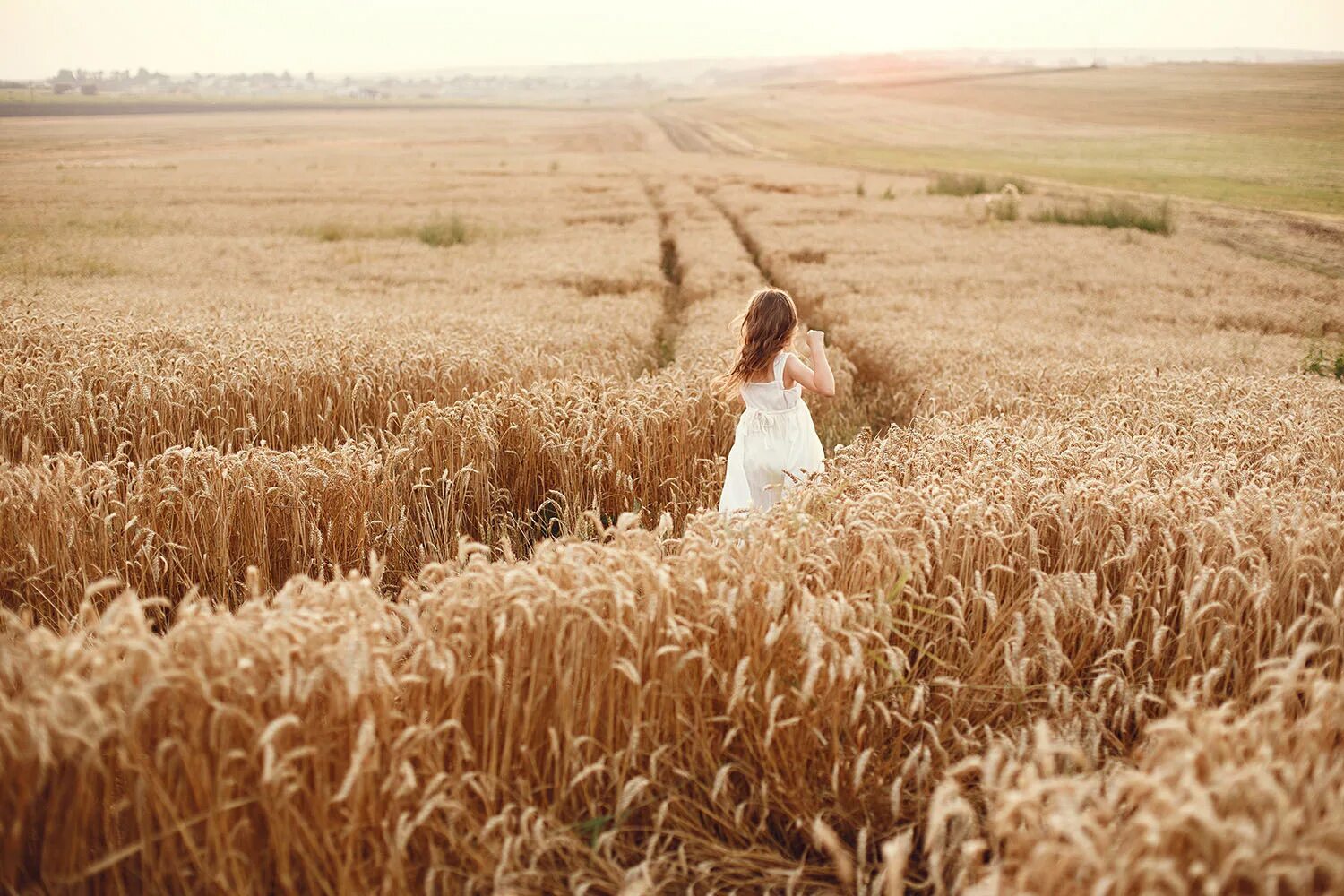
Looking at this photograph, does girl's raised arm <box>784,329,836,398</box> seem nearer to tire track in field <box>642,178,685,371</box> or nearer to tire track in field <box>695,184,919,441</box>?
tire track in field <box>695,184,919,441</box>

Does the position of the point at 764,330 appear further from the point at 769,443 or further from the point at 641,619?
the point at 641,619

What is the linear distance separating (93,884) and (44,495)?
8.90 feet

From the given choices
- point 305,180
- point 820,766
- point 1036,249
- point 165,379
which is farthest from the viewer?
point 305,180

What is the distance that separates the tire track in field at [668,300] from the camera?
11.7m

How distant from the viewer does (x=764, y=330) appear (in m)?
5.16

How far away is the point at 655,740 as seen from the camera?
2.41 m

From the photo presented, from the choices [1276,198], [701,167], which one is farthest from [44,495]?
[701,167]

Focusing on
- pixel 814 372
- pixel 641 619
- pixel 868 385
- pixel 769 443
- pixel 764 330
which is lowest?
pixel 868 385

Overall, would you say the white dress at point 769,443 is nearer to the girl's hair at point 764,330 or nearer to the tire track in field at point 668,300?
the girl's hair at point 764,330

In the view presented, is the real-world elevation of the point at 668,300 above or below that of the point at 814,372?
below

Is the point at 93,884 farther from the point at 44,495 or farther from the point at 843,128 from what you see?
the point at 843,128

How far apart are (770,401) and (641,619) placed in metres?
3.04

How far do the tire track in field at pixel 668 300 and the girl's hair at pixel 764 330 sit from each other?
516cm

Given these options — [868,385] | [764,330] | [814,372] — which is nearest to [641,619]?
[764,330]
